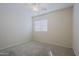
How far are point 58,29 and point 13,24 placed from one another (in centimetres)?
72

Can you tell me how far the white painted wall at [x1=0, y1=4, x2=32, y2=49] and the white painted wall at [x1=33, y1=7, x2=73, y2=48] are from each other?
0.17m

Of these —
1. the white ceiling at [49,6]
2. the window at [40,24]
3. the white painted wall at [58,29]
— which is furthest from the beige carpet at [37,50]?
the white ceiling at [49,6]

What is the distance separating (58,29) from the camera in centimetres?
162

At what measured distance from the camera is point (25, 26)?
164 cm

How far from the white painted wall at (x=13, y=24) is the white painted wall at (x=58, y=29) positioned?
17 centimetres

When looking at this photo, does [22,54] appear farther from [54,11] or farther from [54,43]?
[54,11]

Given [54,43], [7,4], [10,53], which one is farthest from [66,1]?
[10,53]

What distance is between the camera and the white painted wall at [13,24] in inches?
60.6

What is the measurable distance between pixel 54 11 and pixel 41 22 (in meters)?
0.27

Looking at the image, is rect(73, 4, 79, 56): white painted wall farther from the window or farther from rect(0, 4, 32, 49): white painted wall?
rect(0, 4, 32, 49): white painted wall

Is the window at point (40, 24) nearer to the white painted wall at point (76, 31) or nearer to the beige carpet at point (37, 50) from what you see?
the beige carpet at point (37, 50)

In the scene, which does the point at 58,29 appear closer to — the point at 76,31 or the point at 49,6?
the point at 76,31

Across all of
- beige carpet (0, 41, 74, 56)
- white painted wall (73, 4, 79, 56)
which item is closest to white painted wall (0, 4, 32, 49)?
beige carpet (0, 41, 74, 56)

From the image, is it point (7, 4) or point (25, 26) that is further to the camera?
point (25, 26)
